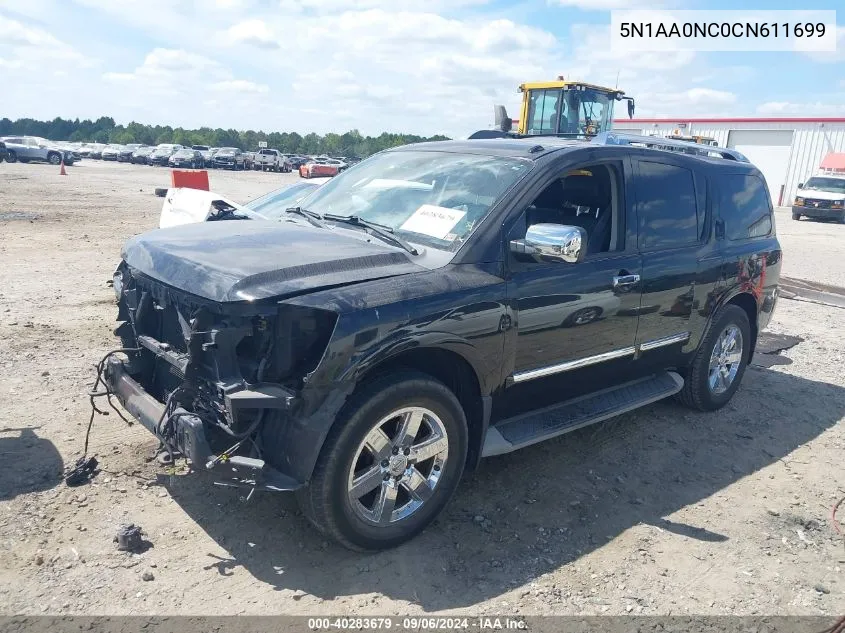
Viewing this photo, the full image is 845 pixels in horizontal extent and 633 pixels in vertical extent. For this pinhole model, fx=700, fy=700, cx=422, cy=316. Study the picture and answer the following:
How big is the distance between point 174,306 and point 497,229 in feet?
5.63

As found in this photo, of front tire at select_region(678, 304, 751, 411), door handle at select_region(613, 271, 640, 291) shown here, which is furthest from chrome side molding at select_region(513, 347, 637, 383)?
front tire at select_region(678, 304, 751, 411)

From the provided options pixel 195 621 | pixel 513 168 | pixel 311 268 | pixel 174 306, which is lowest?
pixel 195 621

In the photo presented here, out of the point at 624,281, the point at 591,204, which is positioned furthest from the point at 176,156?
the point at 624,281

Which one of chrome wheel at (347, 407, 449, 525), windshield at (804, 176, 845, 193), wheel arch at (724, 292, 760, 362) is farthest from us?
windshield at (804, 176, 845, 193)

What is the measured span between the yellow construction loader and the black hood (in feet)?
43.9

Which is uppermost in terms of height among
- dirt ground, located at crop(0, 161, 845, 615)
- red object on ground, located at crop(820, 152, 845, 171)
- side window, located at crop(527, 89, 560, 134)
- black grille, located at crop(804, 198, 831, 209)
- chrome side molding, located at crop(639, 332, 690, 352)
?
red object on ground, located at crop(820, 152, 845, 171)

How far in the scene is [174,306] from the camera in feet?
11.4

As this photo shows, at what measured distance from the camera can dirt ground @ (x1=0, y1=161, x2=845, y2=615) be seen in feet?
10.5

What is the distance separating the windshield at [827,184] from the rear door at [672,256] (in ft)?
86.7

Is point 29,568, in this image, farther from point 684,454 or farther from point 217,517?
point 684,454

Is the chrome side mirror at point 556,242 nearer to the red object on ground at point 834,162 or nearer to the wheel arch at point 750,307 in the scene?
the wheel arch at point 750,307

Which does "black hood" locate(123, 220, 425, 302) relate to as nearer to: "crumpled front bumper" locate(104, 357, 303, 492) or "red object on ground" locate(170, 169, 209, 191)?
"crumpled front bumper" locate(104, 357, 303, 492)

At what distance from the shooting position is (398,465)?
3455 mm

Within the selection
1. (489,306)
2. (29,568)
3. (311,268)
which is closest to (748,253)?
(489,306)
